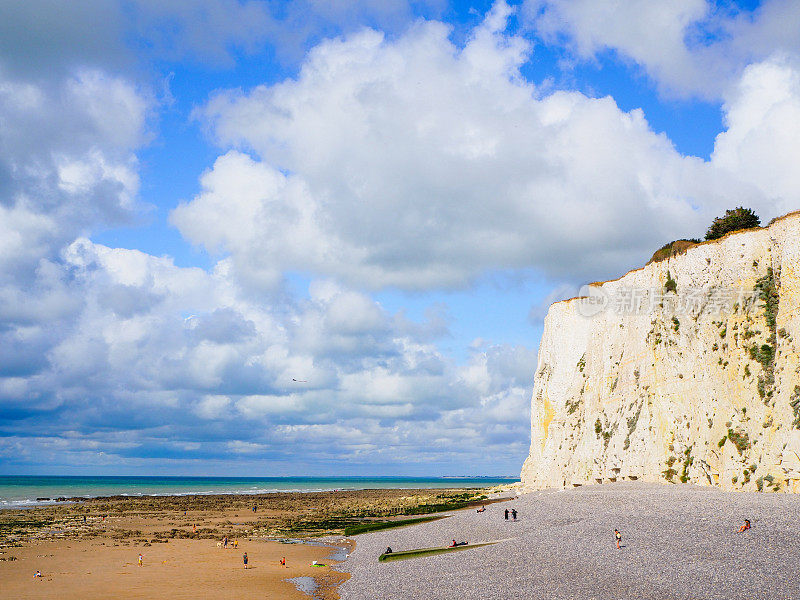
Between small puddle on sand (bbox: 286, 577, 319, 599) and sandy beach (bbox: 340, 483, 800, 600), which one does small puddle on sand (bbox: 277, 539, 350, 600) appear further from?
sandy beach (bbox: 340, 483, 800, 600)

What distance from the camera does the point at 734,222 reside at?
2445 inches

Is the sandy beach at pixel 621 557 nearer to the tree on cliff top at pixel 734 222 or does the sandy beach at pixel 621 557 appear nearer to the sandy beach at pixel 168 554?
the sandy beach at pixel 168 554

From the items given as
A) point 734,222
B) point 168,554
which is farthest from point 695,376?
point 168,554

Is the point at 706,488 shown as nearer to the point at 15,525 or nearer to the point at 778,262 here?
the point at 778,262

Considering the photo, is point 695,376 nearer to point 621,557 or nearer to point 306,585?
point 621,557

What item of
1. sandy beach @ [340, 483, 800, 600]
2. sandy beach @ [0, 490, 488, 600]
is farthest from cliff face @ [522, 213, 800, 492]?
sandy beach @ [0, 490, 488, 600]

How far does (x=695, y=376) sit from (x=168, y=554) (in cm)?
4223

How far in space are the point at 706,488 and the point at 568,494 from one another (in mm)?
10485

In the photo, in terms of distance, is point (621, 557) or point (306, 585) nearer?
point (621, 557)

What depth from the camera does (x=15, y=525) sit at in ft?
195

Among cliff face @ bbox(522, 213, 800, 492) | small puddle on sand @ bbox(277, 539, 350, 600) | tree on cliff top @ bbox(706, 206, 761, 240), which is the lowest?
small puddle on sand @ bbox(277, 539, 350, 600)

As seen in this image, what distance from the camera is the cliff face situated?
40500 millimetres

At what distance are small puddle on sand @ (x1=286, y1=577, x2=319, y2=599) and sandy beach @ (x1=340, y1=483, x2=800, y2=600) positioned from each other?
1.50 metres

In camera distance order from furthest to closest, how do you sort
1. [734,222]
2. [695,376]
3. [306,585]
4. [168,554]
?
[734,222] < [695,376] < [168,554] < [306,585]
